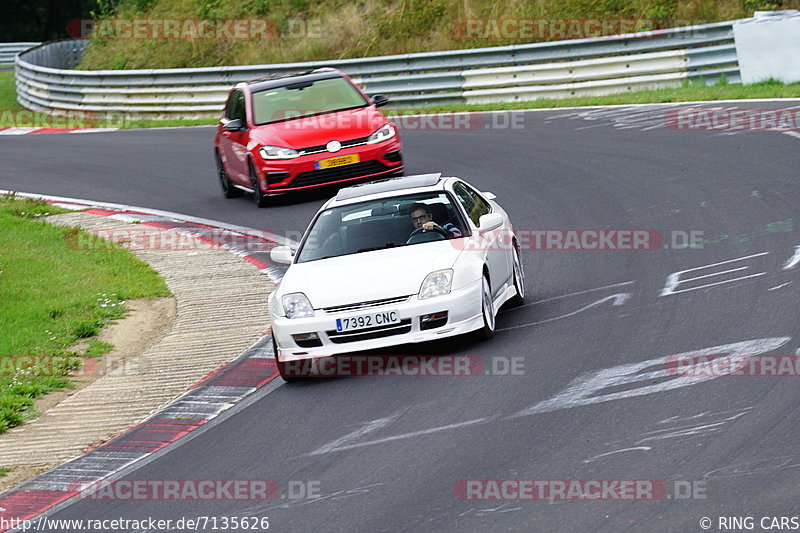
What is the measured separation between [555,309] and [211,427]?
354 cm

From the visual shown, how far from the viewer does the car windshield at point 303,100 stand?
62.4ft

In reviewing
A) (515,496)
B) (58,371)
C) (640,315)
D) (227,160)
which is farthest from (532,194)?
(515,496)

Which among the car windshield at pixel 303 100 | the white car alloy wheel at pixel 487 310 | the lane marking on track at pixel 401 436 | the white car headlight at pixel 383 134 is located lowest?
the lane marking on track at pixel 401 436

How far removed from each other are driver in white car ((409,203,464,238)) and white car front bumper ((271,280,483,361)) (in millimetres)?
983

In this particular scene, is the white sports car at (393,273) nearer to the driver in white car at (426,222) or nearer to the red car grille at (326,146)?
the driver in white car at (426,222)

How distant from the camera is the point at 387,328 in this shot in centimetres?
992

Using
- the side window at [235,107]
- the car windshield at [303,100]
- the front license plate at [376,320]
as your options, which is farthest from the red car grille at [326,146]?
the front license plate at [376,320]

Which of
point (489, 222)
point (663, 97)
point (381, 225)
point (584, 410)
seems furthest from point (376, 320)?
point (663, 97)

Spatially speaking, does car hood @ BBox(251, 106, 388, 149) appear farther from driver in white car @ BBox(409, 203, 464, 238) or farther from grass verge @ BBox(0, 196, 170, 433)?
driver in white car @ BBox(409, 203, 464, 238)

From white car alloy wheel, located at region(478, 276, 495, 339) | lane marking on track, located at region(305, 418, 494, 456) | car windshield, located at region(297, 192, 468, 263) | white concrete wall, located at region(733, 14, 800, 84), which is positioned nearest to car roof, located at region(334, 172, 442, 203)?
car windshield, located at region(297, 192, 468, 263)

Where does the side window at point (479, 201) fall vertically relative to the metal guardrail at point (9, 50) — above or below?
above

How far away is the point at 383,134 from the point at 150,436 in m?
9.59

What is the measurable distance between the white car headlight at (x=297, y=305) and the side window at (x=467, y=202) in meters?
1.88

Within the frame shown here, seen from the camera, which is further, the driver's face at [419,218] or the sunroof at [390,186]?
Result: the sunroof at [390,186]
